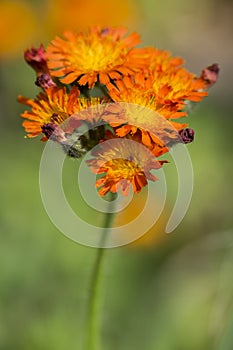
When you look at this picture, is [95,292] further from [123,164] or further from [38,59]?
[38,59]

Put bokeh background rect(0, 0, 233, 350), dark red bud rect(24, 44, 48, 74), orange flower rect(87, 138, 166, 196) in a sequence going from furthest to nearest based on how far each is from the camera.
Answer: bokeh background rect(0, 0, 233, 350) < dark red bud rect(24, 44, 48, 74) < orange flower rect(87, 138, 166, 196)

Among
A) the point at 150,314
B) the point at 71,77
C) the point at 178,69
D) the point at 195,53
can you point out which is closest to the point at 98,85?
the point at 71,77

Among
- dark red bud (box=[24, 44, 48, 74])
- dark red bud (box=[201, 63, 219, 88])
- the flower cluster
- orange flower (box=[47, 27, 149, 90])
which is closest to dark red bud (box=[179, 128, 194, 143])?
the flower cluster

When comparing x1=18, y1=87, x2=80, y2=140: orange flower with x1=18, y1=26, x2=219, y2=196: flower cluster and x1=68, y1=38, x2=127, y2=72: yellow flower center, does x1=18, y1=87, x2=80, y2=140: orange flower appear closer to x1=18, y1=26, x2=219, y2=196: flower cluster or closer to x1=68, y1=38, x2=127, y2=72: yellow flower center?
x1=18, y1=26, x2=219, y2=196: flower cluster

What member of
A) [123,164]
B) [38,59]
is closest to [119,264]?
[38,59]

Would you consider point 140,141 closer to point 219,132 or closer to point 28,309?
point 28,309
